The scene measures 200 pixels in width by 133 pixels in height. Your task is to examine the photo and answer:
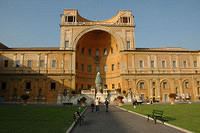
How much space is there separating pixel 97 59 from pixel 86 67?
14.5ft

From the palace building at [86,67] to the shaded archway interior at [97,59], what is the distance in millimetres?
265

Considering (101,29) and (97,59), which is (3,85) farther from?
(101,29)

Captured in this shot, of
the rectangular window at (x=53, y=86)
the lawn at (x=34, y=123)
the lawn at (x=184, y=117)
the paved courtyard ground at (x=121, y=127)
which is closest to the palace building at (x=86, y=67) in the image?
the rectangular window at (x=53, y=86)

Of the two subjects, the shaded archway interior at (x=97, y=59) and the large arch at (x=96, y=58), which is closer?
the large arch at (x=96, y=58)

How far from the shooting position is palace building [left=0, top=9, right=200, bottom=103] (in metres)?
37.1

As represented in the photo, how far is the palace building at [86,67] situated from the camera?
37062mm

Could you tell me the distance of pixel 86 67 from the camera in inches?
1750

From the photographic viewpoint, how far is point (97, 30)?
4191 cm

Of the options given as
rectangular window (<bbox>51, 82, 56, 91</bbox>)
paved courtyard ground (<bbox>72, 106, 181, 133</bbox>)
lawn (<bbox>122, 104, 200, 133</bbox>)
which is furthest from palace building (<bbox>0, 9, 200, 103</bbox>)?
paved courtyard ground (<bbox>72, 106, 181, 133</bbox>)

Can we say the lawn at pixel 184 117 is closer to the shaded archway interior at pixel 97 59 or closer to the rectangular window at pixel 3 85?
the shaded archway interior at pixel 97 59

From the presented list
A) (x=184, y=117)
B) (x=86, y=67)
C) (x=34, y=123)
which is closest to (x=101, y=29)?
(x=86, y=67)

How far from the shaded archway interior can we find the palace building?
0.87ft

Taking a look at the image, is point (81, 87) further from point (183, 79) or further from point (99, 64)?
point (183, 79)

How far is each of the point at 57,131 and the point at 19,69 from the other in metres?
34.2
